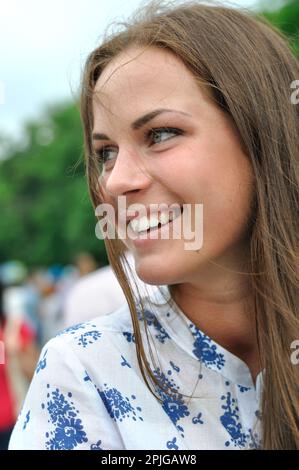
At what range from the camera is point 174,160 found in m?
1.67

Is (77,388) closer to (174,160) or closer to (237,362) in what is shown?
(237,362)

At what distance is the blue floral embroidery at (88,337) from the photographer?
1.69m

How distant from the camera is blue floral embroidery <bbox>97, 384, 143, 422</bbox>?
163 centimetres

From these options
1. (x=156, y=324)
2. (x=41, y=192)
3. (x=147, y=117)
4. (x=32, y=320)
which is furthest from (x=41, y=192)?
(x=147, y=117)

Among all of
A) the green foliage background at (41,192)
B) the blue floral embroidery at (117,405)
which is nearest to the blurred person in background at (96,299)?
the blue floral embroidery at (117,405)

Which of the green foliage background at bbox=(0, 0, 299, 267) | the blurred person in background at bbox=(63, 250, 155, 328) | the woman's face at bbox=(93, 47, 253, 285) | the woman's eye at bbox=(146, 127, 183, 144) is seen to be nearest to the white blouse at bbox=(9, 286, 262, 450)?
the woman's face at bbox=(93, 47, 253, 285)

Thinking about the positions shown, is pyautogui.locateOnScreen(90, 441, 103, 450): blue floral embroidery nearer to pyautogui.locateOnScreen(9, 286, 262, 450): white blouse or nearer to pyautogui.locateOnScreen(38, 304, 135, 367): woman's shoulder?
pyautogui.locateOnScreen(9, 286, 262, 450): white blouse

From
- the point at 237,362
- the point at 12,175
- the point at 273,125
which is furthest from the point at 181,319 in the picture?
the point at 12,175

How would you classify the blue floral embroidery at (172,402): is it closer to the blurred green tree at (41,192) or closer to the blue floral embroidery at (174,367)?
the blue floral embroidery at (174,367)

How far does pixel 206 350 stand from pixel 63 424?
43 centimetres

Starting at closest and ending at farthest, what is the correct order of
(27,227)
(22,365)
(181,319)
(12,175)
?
(181,319)
(22,365)
(27,227)
(12,175)

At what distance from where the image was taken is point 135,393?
1.68 meters

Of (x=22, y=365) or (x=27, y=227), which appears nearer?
(x=22, y=365)
